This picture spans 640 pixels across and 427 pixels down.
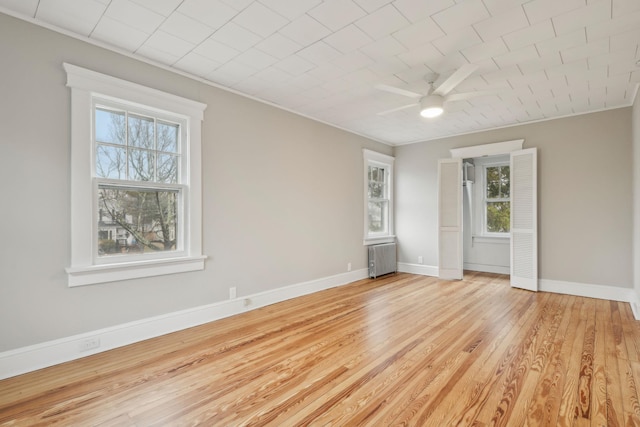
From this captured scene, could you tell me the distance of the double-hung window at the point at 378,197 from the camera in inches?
231

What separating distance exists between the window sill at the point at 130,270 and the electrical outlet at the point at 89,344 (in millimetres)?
484

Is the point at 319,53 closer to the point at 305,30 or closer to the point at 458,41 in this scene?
the point at 305,30

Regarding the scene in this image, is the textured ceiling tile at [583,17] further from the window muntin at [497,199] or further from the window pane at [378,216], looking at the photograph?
the window muntin at [497,199]

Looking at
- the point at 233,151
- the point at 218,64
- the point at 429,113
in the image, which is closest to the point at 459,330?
the point at 429,113

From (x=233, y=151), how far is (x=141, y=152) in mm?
1001

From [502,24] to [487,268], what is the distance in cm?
542

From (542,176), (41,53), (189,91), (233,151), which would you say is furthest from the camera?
(542,176)

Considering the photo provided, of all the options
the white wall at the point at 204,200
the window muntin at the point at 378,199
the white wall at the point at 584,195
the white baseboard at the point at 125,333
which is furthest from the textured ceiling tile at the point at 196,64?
the white wall at the point at 584,195

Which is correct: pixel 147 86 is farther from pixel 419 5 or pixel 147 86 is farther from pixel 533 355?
pixel 533 355

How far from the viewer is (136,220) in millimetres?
3020

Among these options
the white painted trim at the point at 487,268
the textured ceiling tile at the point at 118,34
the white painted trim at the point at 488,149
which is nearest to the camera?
the textured ceiling tile at the point at 118,34

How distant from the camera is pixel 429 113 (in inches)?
136

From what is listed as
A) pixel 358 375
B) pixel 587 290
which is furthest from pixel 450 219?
pixel 358 375

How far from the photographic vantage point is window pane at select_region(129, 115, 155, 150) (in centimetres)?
300
